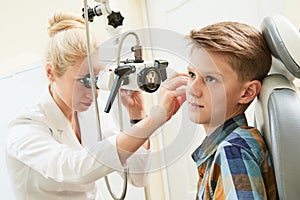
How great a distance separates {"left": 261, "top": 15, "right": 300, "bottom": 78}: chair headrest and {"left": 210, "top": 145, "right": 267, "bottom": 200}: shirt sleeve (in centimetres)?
20

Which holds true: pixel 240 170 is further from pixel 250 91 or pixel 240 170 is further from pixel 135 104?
pixel 135 104

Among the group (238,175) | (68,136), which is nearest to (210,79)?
(238,175)

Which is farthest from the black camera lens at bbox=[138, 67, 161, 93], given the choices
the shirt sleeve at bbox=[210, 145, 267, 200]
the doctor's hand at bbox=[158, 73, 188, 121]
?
the shirt sleeve at bbox=[210, 145, 267, 200]

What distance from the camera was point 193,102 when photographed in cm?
89

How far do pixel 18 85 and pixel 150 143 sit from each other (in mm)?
1192

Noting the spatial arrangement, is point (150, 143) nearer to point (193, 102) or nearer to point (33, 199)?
point (193, 102)

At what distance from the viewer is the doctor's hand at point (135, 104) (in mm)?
1064

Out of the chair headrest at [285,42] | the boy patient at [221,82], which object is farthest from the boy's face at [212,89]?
the chair headrest at [285,42]

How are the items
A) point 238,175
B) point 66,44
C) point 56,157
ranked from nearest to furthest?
point 238,175
point 56,157
point 66,44

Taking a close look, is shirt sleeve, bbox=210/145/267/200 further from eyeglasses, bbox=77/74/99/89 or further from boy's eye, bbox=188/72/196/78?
eyeglasses, bbox=77/74/99/89

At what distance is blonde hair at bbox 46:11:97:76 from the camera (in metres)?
1.17

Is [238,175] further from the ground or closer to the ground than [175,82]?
closer to the ground

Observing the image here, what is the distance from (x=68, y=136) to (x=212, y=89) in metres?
0.63

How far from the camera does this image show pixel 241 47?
85 cm
